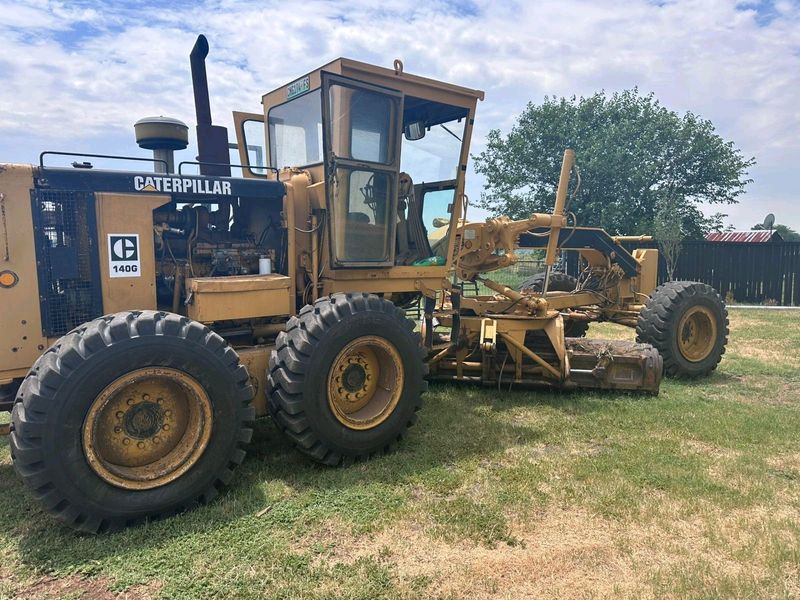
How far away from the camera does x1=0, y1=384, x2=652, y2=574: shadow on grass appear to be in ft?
10.8

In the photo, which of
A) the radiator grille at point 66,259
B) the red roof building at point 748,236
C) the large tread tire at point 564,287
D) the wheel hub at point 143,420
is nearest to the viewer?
the wheel hub at point 143,420

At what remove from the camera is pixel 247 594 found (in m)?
2.89

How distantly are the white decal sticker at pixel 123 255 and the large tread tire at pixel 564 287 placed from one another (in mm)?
6189

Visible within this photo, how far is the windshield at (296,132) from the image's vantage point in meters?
5.03

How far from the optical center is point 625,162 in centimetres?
2500

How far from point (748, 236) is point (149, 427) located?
122 feet

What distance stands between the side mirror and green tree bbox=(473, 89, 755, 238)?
20.8 m

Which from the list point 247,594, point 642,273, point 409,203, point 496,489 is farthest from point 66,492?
point 642,273

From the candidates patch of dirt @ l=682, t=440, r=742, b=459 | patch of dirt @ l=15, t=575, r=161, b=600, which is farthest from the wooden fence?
patch of dirt @ l=15, t=575, r=161, b=600

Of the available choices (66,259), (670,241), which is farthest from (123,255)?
(670,241)

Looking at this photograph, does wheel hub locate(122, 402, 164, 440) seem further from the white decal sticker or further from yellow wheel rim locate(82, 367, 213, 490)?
the white decal sticker

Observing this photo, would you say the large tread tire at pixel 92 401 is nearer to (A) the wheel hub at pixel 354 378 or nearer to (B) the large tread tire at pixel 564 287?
(A) the wheel hub at pixel 354 378

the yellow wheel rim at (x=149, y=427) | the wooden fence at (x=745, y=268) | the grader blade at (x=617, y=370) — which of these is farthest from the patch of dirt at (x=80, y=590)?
the wooden fence at (x=745, y=268)

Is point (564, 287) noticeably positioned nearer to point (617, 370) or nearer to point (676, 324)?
point (676, 324)
